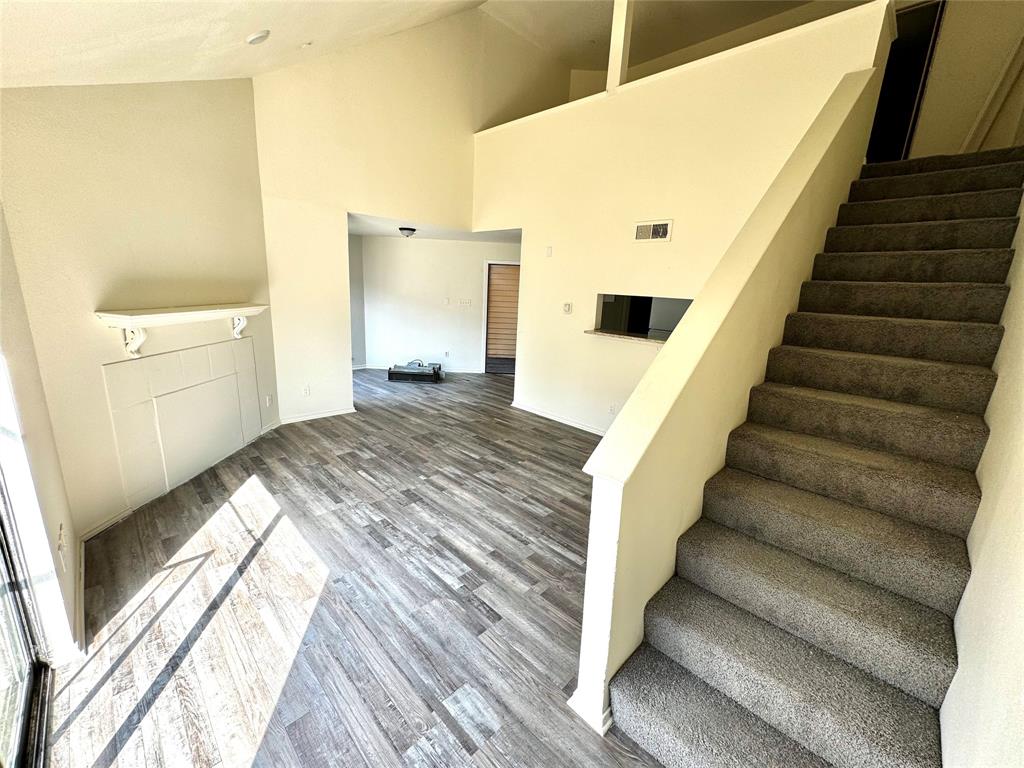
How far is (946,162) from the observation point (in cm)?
288

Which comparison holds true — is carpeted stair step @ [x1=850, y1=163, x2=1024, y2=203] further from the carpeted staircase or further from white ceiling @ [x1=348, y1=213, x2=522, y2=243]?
white ceiling @ [x1=348, y1=213, x2=522, y2=243]

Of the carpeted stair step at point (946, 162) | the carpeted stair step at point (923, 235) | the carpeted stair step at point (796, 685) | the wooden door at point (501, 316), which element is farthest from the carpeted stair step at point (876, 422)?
the wooden door at point (501, 316)

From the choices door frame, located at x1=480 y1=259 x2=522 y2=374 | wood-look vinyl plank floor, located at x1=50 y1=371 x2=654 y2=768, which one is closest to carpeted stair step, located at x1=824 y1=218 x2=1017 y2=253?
wood-look vinyl plank floor, located at x1=50 y1=371 x2=654 y2=768

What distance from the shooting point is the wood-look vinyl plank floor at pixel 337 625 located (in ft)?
4.98

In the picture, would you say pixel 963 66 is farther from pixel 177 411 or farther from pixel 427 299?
pixel 177 411

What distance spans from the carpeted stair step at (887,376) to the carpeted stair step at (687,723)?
151 cm

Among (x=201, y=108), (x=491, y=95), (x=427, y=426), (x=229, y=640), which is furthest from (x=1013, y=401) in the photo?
(x=491, y=95)

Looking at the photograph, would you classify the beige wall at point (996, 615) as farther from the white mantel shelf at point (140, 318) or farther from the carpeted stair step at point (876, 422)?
the white mantel shelf at point (140, 318)

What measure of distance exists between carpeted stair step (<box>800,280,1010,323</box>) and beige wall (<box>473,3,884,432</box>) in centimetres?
131

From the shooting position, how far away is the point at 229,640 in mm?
1926

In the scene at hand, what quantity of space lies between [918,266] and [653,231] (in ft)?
6.84

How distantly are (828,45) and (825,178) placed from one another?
4.27ft

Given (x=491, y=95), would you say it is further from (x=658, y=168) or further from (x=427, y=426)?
(x=427, y=426)

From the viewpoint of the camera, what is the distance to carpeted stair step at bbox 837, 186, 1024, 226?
2285 mm
